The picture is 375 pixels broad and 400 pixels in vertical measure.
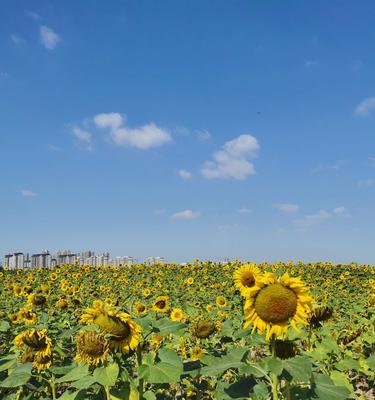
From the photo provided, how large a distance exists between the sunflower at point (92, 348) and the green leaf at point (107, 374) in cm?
5

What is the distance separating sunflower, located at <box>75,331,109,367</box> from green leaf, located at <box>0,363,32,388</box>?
95cm

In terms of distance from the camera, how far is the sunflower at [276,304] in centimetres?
270

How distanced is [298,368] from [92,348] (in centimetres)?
118

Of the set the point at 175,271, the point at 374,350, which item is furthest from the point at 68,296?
the point at 175,271

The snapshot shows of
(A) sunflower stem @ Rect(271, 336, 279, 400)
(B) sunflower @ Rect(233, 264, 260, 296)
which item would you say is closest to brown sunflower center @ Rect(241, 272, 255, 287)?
(B) sunflower @ Rect(233, 264, 260, 296)

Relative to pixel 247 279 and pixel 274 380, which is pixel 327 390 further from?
pixel 247 279

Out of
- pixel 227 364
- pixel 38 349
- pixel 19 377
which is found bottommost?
pixel 19 377

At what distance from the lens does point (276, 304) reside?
8.89 ft

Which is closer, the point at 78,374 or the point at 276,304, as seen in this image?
the point at 276,304

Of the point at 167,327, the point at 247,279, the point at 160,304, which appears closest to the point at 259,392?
the point at 167,327

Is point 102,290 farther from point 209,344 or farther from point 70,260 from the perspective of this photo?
point 70,260

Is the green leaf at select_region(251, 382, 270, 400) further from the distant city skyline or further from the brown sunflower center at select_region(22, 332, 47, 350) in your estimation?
the distant city skyline

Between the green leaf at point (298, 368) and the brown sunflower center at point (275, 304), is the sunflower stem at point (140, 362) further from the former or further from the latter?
the green leaf at point (298, 368)

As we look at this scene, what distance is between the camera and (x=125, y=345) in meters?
2.80
